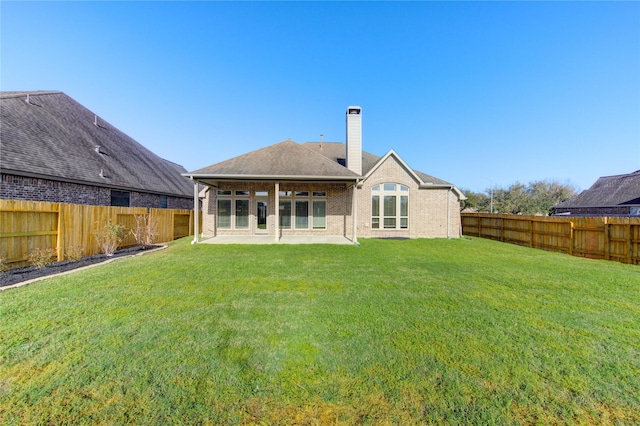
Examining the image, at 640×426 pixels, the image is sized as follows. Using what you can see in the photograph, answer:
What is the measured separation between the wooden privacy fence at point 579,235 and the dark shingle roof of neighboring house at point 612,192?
18.6 m

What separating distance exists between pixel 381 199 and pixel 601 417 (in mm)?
13395

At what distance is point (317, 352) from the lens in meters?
2.98

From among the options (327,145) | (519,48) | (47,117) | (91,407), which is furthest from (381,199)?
(47,117)

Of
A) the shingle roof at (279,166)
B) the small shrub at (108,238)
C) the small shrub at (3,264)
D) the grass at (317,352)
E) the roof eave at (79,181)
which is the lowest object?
the grass at (317,352)

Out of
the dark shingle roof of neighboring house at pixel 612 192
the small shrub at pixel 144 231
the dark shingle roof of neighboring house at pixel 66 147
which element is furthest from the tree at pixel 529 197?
the dark shingle roof of neighboring house at pixel 66 147

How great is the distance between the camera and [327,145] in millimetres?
19844

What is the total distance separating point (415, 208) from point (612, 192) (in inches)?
980

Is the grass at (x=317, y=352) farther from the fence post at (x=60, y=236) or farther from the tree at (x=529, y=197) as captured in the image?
the tree at (x=529, y=197)

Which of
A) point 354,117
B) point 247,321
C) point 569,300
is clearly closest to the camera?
point 247,321

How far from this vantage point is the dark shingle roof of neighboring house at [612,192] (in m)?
22.9

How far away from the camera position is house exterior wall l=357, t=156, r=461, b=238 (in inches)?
Result: 595

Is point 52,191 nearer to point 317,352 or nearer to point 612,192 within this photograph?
point 317,352

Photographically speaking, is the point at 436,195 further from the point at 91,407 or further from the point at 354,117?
the point at 91,407

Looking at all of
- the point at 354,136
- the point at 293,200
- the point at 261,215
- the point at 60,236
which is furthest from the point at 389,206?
the point at 60,236
